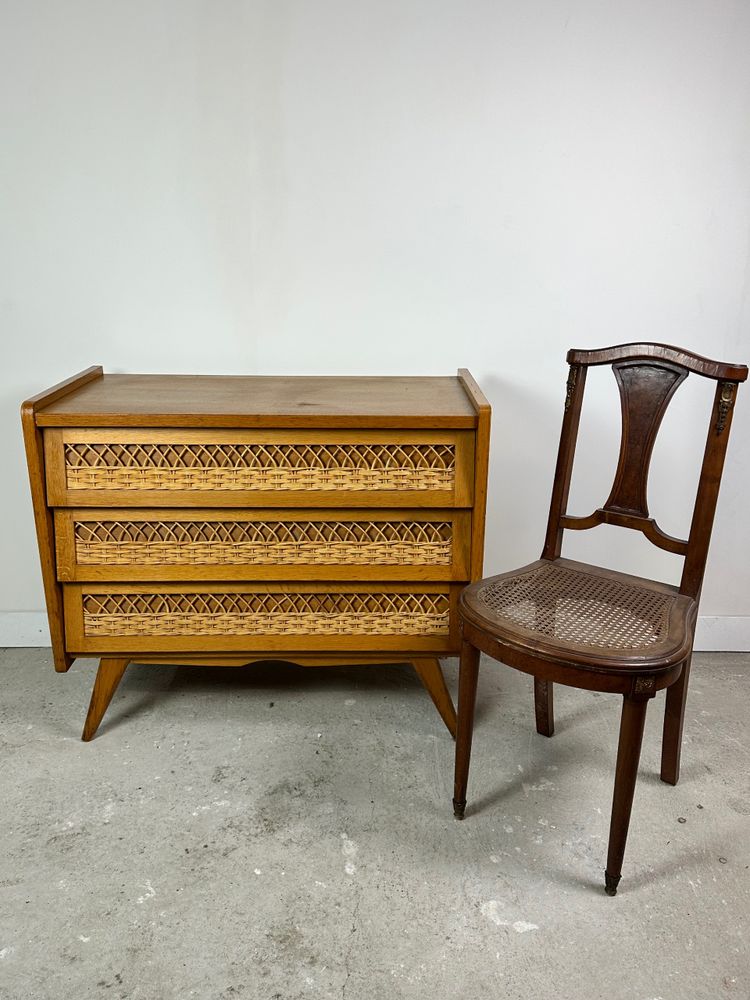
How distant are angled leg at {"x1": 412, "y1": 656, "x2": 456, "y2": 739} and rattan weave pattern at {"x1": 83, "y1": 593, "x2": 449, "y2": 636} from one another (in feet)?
0.41

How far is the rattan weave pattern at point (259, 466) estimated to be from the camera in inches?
73.8

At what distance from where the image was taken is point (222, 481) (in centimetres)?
189

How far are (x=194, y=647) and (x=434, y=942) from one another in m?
0.90

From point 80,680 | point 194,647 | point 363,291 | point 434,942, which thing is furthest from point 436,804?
point 363,291

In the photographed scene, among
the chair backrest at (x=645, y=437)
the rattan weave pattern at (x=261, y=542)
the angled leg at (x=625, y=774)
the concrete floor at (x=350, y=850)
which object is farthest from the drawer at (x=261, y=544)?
the angled leg at (x=625, y=774)

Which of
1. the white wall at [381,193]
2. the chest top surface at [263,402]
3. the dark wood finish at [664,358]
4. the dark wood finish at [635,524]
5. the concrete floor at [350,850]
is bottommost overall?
the concrete floor at [350,850]

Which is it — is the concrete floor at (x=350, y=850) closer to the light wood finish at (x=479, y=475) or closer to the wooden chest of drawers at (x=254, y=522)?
the wooden chest of drawers at (x=254, y=522)

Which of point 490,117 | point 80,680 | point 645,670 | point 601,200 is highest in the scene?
point 490,117

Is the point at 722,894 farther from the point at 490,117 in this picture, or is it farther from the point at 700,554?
the point at 490,117

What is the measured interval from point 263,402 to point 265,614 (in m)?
0.52

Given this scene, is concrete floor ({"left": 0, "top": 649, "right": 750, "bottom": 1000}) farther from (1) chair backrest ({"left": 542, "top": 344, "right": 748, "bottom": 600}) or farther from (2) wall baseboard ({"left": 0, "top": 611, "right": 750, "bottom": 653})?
(1) chair backrest ({"left": 542, "top": 344, "right": 748, "bottom": 600})

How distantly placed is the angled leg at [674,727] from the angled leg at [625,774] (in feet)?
1.15

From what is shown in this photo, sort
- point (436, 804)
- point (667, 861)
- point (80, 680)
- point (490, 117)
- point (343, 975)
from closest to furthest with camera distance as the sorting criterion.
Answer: point (343, 975) < point (667, 861) < point (436, 804) < point (490, 117) < point (80, 680)

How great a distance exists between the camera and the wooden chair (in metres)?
1.52
